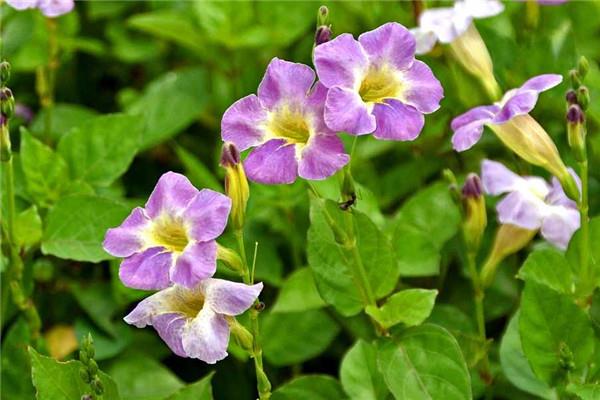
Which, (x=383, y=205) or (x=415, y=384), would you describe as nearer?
(x=415, y=384)

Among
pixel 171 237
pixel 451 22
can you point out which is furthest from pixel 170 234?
pixel 451 22

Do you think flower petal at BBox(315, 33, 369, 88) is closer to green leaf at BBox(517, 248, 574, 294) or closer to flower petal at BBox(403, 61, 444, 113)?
flower petal at BBox(403, 61, 444, 113)

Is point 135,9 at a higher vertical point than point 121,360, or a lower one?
higher

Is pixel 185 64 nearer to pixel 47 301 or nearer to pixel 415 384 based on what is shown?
pixel 47 301

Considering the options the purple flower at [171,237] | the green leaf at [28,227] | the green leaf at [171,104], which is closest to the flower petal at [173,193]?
the purple flower at [171,237]

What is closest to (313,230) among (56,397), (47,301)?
(56,397)

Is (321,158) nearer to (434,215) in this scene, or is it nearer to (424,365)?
(424,365)
